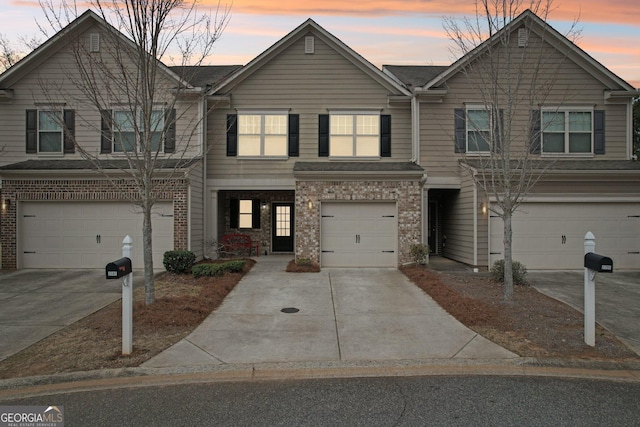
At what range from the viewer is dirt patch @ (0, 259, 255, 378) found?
5469mm

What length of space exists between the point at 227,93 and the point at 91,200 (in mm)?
5975

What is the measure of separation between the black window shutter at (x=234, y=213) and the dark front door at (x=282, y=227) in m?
1.46

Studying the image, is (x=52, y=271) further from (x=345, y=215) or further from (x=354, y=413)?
(x=354, y=413)

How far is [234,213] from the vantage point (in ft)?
55.2

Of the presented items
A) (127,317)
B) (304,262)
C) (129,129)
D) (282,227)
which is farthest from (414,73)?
(127,317)

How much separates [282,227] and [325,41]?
7486 millimetres

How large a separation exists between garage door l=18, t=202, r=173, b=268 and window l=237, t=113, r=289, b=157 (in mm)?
3762

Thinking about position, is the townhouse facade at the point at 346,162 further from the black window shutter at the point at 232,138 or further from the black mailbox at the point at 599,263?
the black mailbox at the point at 599,263

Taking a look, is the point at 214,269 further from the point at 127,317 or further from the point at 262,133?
the point at 262,133

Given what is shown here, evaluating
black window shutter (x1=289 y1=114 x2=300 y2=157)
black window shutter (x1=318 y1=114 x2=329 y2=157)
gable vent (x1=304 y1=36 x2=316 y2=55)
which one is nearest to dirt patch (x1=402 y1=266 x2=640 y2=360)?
black window shutter (x1=318 y1=114 x2=329 y2=157)

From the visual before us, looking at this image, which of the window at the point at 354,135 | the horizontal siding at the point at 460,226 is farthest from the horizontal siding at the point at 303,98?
the horizontal siding at the point at 460,226

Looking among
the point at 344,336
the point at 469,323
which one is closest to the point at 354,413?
the point at 344,336

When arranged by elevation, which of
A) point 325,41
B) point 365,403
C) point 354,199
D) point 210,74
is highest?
point 325,41

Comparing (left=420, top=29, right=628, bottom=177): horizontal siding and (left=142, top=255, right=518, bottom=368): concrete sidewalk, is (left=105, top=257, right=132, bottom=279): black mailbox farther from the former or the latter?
(left=420, top=29, right=628, bottom=177): horizontal siding
